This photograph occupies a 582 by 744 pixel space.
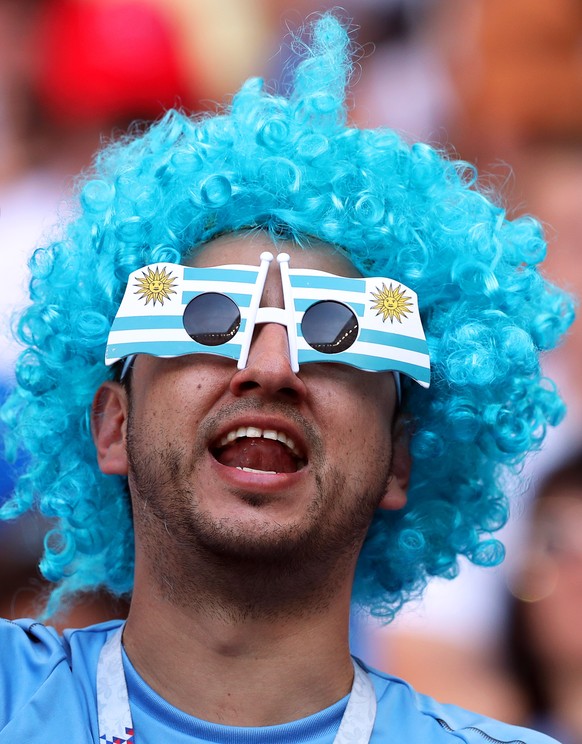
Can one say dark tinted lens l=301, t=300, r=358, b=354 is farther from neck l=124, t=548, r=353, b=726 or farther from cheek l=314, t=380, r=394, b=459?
neck l=124, t=548, r=353, b=726

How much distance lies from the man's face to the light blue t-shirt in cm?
32

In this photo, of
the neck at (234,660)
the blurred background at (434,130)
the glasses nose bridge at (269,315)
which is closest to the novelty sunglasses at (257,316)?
the glasses nose bridge at (269,315)

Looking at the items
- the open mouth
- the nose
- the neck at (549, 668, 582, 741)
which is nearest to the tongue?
the open mouth

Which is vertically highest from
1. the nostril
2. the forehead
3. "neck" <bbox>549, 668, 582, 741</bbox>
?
the forehead

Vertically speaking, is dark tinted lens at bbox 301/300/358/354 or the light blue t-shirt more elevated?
dark tinted lens at bbox 301/300/358/354

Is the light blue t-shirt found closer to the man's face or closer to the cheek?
the man's face

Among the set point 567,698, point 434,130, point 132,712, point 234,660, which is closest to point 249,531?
point 234,660

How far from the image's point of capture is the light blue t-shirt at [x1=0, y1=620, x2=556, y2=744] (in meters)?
2.08

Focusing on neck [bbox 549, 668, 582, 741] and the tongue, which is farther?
neck [bbox 549, 668, 582, 741]

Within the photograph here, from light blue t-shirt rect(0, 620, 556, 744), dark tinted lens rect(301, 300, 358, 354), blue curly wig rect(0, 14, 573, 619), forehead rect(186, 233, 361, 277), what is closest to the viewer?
light blue t-shirt rect(0, 620, 556, 744)

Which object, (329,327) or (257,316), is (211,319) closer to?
(257,316)

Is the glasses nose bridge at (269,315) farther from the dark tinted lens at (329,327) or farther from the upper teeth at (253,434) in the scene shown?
the upper teeth at (253,434)

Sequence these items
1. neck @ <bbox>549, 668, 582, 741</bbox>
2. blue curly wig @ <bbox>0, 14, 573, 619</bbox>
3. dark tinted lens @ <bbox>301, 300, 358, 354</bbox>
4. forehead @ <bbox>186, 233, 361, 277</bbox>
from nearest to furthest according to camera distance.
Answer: dark tinted lens @ <bbox>301, 300, 358, 354</bbox> < forehead @ <bbox>186, 233, 361, 277</bbox> < blue curly wig @ <bbox>0, 14, 573, 619</bbox> < neck @ <bbox>549, 668, 582, 741</bbox>

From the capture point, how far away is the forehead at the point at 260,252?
247 cm
